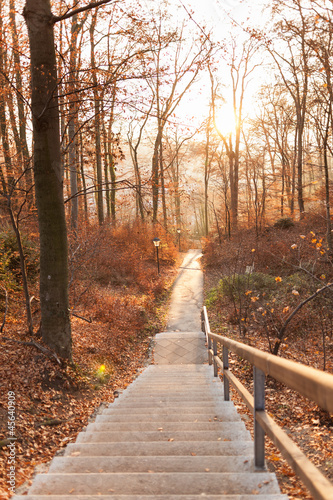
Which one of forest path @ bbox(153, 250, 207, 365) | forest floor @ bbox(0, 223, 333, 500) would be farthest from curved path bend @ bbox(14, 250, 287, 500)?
forest path @ bbox(153, 250, 207, 365)

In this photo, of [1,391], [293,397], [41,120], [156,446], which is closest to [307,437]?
[293,397]

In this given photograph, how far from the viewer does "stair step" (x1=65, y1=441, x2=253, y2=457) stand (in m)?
2.80

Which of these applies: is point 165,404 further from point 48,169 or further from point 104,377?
point 48,169

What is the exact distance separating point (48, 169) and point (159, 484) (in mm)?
4796

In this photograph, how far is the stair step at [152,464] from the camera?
247cm

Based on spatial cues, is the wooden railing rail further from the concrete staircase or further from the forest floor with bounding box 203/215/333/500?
the forest floor with bounding box 203/215/333/500

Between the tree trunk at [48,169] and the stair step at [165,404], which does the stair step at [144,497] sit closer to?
the stair step at [165,404]

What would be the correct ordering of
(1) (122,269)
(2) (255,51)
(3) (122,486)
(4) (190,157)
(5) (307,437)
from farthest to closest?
1. (4) (190,157)
2. (2) (255,51)
3. (1) (122,269)
4. (5) (307,437)
5. (3) (122,486)

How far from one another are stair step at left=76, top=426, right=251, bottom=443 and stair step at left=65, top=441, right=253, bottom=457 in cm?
24

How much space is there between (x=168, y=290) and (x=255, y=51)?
19.0 m

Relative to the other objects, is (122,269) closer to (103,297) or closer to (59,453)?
(103,297)

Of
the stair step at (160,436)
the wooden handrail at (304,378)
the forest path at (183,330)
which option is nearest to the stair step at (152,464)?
the stair step at (160,436)

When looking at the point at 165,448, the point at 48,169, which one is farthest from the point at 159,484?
the point at 48,169

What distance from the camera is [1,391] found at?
4.67 meters
